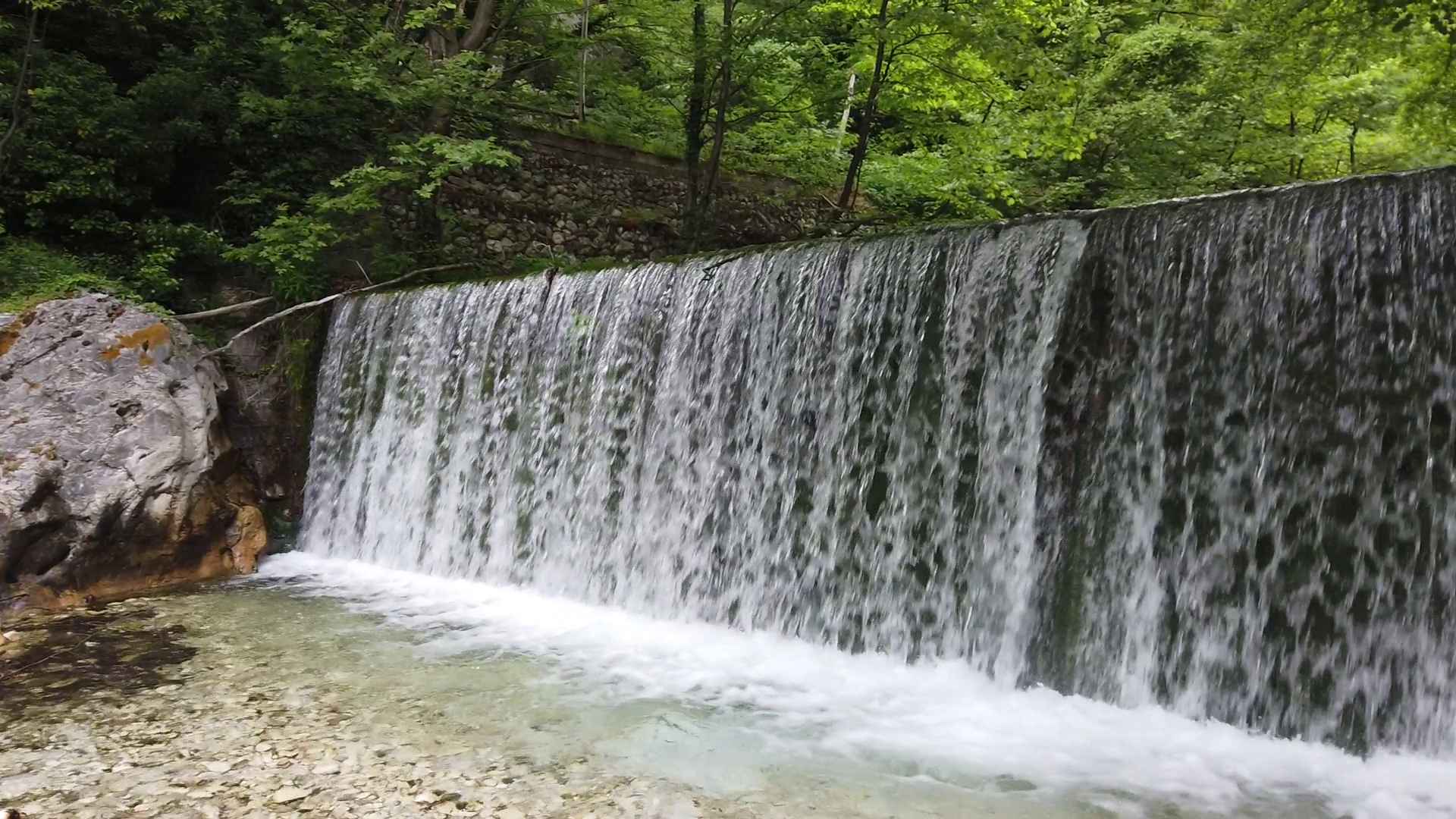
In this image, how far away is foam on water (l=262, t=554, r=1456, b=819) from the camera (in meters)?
3.33

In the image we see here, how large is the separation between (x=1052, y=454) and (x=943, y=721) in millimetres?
1558

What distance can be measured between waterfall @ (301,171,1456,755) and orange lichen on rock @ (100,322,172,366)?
274 centimetres

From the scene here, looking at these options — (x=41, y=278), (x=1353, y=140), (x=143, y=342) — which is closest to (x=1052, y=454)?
(x=143, y=342)

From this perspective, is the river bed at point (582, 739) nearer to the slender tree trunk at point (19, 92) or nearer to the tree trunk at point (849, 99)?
the slender tree trunk at point (19, 92)

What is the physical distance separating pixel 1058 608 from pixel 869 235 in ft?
8.57

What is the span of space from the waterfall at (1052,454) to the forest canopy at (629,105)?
4.06 meters

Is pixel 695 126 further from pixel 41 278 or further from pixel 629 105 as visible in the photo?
pixel 41 278

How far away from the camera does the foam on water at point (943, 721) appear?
131 inches

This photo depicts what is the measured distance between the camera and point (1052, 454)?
4699mm

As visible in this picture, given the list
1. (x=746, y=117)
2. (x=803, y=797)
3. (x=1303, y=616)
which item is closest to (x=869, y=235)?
(x=1303, y=616)

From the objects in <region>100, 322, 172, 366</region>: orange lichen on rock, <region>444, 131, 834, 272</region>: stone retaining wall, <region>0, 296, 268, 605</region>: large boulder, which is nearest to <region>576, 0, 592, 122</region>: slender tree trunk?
<region>444, 131, 834, 272</region>: stone retaining wall

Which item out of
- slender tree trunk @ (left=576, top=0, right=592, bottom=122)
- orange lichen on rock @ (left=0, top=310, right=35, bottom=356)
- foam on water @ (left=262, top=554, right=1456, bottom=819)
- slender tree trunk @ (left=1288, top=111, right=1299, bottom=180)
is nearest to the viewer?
foam on water @ (left=262, top=554, right=1456, bottom=819)

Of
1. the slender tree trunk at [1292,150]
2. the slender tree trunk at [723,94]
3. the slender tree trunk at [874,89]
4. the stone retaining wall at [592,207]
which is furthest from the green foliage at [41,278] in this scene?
the slender tree trunk at [1292,150]

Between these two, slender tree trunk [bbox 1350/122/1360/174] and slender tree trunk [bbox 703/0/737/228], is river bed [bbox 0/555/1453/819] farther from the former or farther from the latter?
slender tree trunk [bbox 1350/122/1360/174]
